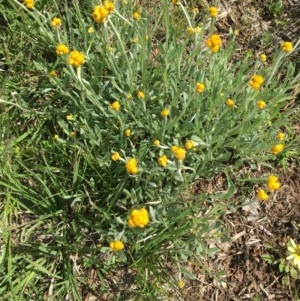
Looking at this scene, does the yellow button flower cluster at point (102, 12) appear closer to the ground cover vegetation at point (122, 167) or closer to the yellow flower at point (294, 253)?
the ground cover vegetation at point (122, 167)

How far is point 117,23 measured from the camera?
2621mm

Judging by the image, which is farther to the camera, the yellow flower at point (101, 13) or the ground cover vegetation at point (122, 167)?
the ground cover vegetation at point (122, 167)

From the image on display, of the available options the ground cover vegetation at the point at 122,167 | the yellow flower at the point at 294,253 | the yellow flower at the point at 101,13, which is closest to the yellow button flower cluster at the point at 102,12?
the yellow flower at the point at 101,13

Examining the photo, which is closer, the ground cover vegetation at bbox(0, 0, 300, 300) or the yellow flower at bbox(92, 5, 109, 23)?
the yellow flower at bbox(92, 5, 109, 23)

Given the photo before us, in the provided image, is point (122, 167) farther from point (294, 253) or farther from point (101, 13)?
point (294, 253)

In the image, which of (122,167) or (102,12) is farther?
(122,167)

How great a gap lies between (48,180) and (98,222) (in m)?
0.42

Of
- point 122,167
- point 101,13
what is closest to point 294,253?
point 122,167

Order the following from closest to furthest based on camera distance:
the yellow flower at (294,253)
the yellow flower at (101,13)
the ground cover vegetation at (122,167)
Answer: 1. the yellow flower at (101,13)
2. the ground cover vegetation at (122,167)
3. the yellow flower at (294,253)

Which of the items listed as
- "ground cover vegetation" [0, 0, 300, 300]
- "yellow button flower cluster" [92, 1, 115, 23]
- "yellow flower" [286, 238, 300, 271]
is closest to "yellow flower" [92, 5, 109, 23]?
"yellow button flower cluster" [92, 1, 115, 23]

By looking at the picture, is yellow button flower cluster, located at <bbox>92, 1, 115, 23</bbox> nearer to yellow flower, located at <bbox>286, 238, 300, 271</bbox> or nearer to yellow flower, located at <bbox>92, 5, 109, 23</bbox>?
yellow flower, located at <bbox>92, 5, 109, 23</bbox>

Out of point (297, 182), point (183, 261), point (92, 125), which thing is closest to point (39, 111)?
point (92, 125)

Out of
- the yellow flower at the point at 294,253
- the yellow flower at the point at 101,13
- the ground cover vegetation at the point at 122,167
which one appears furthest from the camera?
the yellow flower at the point at 294,253

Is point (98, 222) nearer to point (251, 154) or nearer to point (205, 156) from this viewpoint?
point (205, 156)
